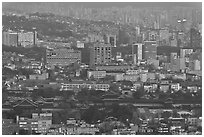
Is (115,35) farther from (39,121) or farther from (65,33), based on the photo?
(39,121)

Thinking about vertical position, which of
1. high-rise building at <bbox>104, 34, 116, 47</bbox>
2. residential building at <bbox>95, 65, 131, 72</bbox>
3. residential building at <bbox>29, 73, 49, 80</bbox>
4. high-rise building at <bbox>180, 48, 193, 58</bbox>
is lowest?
residential building at <bbox>29, 73, 49, 80</bbox>

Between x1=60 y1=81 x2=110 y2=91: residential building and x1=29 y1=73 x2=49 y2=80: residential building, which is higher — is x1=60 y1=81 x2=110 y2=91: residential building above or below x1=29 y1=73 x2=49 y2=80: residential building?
below

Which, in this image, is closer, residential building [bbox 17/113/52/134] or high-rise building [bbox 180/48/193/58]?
residential building [bbox 17/113/52/134]

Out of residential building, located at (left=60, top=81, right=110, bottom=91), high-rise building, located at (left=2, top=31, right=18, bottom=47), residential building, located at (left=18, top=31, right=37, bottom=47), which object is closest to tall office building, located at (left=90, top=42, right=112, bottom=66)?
residential building, located at (left=60, top=81, right=110, bottom=91)

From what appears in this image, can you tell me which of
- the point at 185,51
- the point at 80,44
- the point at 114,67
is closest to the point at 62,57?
the point at 80,44

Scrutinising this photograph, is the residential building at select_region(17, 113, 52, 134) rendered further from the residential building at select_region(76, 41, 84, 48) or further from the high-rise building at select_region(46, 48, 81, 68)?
the residential building at select_region(76, 41, 84, 48)

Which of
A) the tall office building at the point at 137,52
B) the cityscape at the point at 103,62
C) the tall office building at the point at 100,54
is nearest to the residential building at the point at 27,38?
the cityscape at the point at 103,62

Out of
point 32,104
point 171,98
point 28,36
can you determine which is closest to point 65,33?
point 28,36
